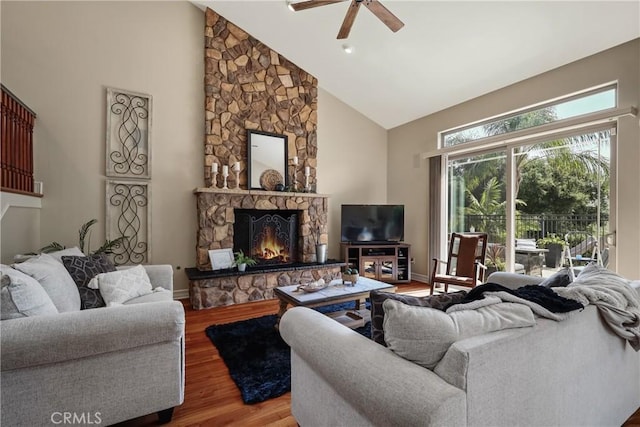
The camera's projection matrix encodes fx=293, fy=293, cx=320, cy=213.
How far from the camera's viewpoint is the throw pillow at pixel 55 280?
1689 millimetres

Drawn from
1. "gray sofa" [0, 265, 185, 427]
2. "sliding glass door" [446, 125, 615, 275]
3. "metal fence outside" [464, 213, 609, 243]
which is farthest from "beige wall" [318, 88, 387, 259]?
"gray sofa" [0, 265, 185, 427]

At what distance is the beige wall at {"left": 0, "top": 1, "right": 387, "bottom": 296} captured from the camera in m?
3.20

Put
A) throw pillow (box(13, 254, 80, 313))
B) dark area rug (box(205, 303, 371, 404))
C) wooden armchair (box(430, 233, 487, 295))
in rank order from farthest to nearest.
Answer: wooden armchair (box(430, 233, 487, 295)), dark area rug (box(205, 303, 371, 404)), throw pillow (box(13, 254, 80, 313))

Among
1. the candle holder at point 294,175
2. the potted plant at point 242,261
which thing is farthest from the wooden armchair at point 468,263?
the potted plant at point 242,261

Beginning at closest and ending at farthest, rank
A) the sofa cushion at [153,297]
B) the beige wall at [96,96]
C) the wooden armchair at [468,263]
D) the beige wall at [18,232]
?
the sofa cushion at [153,297], the beige wall at [18,232], the beige wall at [96,96], the wooden armchair at [468,263]

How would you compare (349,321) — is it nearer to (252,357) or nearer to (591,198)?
(252,357)

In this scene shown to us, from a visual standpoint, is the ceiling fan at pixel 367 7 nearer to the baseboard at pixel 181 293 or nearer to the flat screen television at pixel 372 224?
the flat screen television at pixel 372 224

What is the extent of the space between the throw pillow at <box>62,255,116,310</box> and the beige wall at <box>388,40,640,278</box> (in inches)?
174

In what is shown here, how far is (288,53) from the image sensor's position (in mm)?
4473

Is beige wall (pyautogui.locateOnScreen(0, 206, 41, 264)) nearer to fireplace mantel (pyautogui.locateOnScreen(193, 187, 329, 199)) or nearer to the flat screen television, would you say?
fireplace mantel (pyautogui.locateOnScreen(193, 187, 329, 199))

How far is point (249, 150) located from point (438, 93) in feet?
9.46

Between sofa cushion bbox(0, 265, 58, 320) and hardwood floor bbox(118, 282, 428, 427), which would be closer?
sofa cushion bbox(0, 265, 58, 320)

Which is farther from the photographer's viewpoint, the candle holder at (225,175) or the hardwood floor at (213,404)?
the candle holder at (225,175)

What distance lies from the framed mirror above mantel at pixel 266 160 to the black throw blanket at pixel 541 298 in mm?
3345
